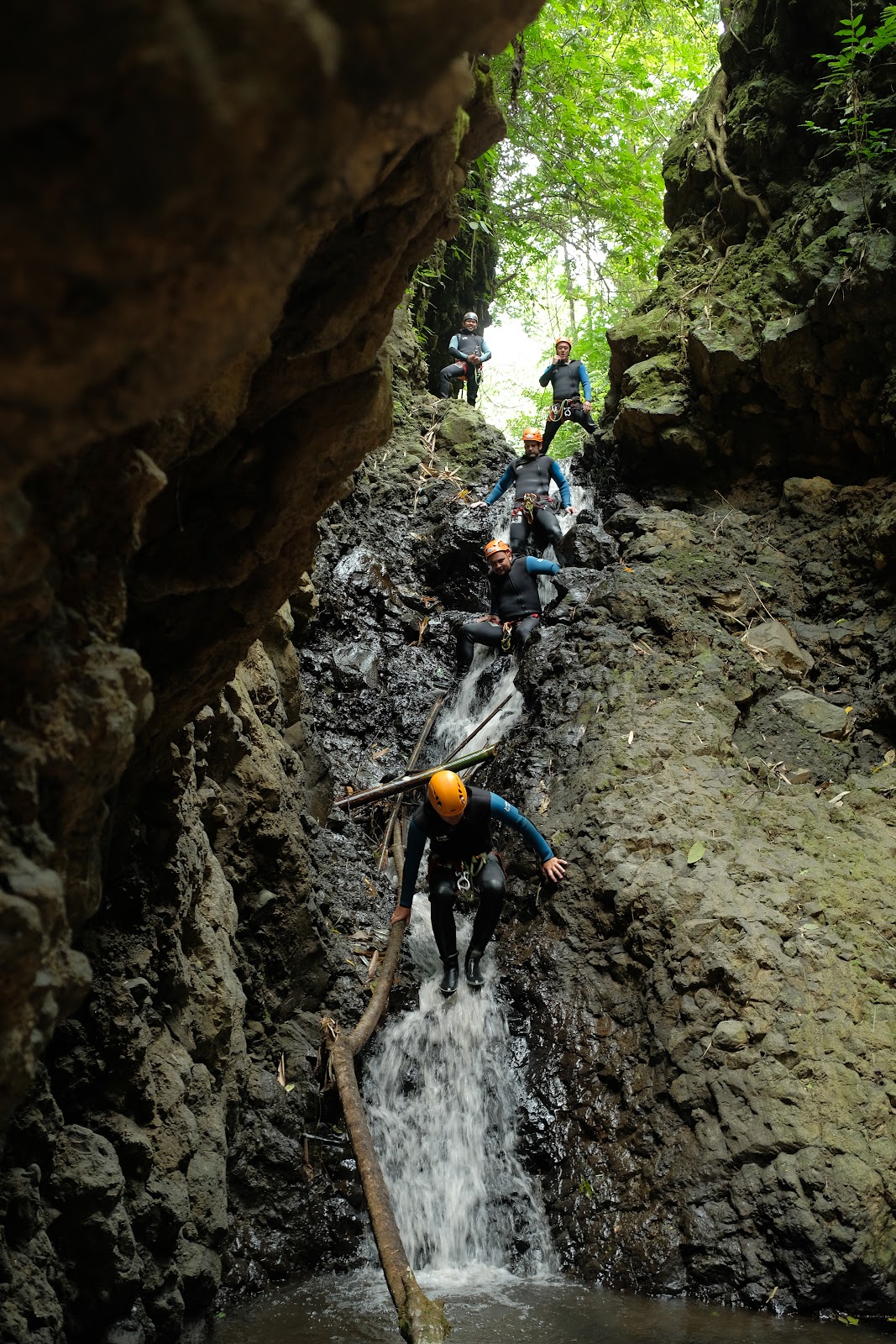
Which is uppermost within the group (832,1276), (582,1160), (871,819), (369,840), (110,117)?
(369,840)

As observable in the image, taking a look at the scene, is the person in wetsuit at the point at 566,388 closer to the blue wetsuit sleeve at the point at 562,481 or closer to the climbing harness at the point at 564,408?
the climbing harness at the point at 564,408

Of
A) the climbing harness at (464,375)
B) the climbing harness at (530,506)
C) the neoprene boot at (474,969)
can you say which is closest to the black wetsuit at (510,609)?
the climbing harness at (530,506)

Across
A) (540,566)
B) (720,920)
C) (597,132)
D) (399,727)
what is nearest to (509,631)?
(540,566)

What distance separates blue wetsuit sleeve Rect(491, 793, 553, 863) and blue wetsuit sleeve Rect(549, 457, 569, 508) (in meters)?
5.62

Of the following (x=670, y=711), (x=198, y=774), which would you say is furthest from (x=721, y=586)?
(x=198, y=774)

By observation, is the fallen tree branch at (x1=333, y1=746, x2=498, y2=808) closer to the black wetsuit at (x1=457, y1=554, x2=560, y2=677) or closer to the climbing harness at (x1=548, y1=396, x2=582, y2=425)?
the black wetsuit at (x1=457, y1=554, x2=560, y2=677)

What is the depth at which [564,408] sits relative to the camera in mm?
11820

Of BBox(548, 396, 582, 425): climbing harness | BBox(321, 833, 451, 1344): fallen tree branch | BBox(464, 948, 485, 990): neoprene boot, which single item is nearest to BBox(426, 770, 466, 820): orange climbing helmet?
BBox(321, 833, 451, 1344): fallen tree branch

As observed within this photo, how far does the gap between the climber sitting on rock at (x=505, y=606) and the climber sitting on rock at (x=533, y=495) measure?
0.71 meters

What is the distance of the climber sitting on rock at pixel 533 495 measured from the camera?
10.6 metres

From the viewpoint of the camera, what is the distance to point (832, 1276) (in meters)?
4.28

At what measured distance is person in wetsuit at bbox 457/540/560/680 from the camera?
9570 millimetres

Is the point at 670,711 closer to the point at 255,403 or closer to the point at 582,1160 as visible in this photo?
the point at 582,1160

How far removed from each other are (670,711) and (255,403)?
16.4 feet
